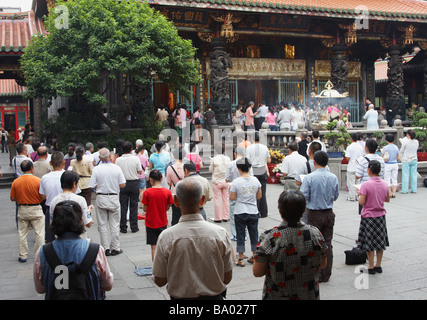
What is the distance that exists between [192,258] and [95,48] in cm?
999

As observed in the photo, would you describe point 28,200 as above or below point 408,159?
below

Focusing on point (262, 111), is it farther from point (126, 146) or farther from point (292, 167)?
point (126, 146)

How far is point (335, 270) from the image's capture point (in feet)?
20.2

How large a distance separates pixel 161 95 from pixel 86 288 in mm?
15920

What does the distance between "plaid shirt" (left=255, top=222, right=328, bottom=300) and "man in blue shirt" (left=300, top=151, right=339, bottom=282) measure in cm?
230

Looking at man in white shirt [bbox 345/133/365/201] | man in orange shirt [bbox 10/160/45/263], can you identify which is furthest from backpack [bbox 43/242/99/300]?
man in white shirt [bbox 345/133/365/201]

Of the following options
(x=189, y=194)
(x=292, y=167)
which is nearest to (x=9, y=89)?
(x=292, y=167)

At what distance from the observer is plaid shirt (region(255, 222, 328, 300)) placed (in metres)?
3.32

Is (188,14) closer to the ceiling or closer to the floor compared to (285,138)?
closer to the ceiling

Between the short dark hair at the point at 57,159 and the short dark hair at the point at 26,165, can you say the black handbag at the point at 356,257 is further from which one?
the short dark hair at the point at 26,165

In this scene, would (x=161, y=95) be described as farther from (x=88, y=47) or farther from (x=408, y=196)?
(x=408, y=196)

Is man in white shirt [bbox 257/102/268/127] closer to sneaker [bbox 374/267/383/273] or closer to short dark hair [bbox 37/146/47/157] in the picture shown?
short dark hair [bbox 37/146/47/157]

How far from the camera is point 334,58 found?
18734 millimetres

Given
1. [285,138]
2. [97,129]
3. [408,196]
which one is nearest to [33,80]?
[97,129]
